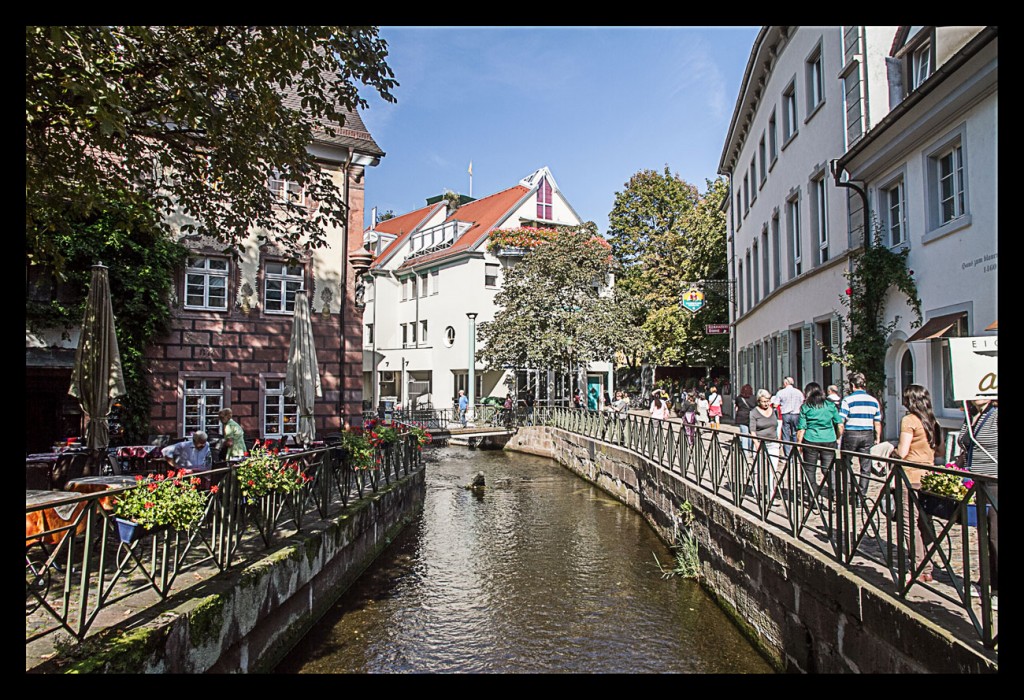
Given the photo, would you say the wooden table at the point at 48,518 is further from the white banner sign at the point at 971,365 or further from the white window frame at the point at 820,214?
the white window frame at the point at 820,214

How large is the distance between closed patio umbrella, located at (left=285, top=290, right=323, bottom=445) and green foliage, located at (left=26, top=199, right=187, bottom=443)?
13.5 feet

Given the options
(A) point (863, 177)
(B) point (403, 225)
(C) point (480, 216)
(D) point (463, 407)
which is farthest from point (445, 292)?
(A) point (863, 177)

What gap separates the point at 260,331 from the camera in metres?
17.9

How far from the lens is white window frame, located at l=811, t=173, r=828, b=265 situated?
1666cm

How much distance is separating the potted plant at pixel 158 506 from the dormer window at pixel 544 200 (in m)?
34.5

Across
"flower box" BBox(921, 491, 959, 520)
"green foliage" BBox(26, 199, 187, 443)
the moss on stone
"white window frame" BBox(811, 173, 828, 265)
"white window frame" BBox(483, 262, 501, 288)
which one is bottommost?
the moss on stone

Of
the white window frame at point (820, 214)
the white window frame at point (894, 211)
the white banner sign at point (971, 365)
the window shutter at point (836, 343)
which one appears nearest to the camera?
the white banner sign at point (971, 365)

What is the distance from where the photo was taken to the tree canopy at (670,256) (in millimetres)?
37625

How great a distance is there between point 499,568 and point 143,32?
7612 millimetres

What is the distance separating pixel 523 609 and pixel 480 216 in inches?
1319

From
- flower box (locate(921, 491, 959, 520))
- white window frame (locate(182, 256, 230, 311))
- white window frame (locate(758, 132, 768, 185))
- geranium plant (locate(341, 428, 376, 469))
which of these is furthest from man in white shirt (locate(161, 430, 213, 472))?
white window frame (locate(758, 132, 768, 185))

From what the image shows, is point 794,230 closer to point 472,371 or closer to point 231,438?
point 231,438

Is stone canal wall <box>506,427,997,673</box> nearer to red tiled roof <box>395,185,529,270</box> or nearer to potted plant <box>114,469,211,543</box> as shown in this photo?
potted plant <box>114,469,211,543</box>

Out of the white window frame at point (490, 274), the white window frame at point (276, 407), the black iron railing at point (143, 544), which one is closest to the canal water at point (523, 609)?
the black iron railing at point (143, 544)
